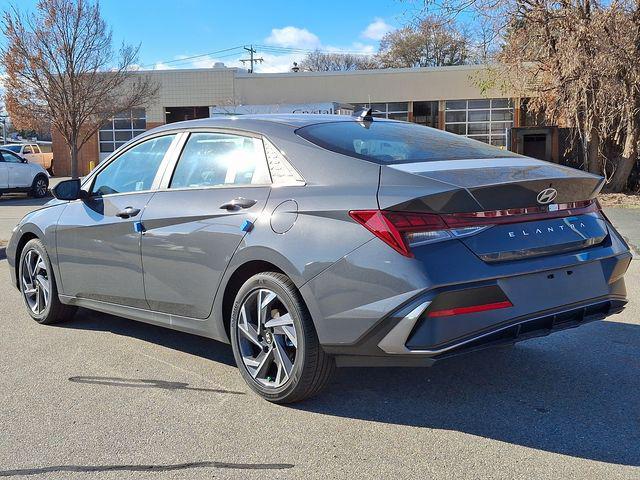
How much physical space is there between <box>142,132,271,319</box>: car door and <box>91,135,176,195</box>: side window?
25cm

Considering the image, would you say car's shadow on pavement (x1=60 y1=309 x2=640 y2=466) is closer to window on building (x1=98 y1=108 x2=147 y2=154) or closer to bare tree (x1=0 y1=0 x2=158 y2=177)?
bare tree (x1=0 y1=0 x2=158 y2=177)

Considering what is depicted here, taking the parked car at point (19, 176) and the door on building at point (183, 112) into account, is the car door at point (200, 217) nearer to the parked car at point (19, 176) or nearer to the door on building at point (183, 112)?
the parked car at point (19, 176)

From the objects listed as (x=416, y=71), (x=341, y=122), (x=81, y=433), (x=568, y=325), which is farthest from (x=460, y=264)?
(x=416, y=71)

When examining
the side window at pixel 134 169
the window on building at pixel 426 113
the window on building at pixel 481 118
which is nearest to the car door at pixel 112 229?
the side window at pixel 134 169

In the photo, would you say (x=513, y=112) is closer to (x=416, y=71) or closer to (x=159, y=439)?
(x=416, y=71)

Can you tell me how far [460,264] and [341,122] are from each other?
1671 millimetres

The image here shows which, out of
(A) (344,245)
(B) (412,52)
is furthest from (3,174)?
(B) (412,52)

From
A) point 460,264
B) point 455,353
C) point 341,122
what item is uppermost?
point 341,122

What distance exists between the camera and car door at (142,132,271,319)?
4.06 m

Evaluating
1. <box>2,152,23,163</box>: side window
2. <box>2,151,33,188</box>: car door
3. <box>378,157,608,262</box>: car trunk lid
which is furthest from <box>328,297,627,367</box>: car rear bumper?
<box>2,152,23,163</box>: side window

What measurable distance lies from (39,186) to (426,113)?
20.3 metres

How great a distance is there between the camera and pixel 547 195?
3.62 meters

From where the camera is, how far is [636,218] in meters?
13.0

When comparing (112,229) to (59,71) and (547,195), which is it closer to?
(547,195)
